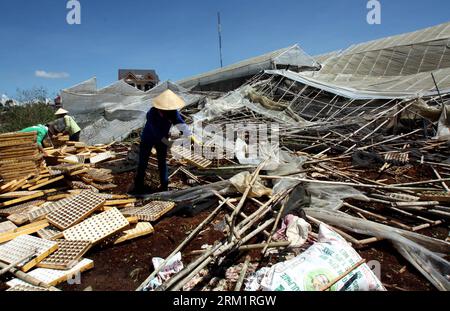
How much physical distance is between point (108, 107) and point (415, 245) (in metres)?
12.4

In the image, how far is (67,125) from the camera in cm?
861

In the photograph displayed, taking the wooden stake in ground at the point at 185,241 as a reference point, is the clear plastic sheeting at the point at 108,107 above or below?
above

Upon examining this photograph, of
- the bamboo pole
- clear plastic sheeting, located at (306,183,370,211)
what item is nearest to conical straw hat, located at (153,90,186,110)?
clear plastic sheeting, located at (306,183,370,211)

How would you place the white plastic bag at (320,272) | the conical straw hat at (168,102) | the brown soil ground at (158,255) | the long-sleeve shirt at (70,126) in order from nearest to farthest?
the white plastic bag at (320,272)
the brown soil ground at (158,255)
the conical straw hat at (168,102)
the long-sleeve shirt at (70,126)

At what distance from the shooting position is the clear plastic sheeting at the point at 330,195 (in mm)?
3871

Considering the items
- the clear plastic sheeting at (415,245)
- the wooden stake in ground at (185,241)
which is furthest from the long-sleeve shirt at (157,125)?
the clear plastic sheeting at (415,245)

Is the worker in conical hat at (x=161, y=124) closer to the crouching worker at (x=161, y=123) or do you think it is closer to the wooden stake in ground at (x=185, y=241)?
the crouching worker at (x=161, y=123)

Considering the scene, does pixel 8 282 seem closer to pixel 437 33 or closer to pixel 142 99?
pixel 142 99

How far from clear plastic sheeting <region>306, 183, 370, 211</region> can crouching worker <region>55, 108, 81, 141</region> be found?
7.43 metres

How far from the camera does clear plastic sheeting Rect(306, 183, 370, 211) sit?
3.87m

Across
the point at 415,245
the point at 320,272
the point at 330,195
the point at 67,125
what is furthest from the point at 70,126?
the point at 415,245

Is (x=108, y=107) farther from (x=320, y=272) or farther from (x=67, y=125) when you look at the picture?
(x=320, y=272)

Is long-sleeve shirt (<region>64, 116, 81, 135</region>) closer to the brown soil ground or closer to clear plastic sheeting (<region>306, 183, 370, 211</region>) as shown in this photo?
the brown soil ground

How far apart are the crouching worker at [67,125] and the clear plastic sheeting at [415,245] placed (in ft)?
25.7
